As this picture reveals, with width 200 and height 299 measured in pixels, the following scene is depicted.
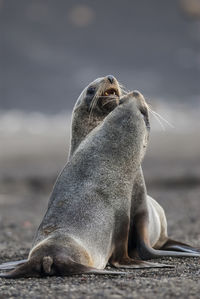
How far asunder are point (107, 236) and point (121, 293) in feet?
4.28

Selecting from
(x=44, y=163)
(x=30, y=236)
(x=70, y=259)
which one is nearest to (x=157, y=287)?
(x=70, y=259)

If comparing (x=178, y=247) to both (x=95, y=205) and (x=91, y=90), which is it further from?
(x=91, y=90)

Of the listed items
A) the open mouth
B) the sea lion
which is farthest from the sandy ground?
the open mouth

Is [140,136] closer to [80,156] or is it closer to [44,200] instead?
[80,156]

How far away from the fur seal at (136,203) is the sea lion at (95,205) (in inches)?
10.9

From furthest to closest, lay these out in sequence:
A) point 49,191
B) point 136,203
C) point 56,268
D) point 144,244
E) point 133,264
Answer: point 49,191 < point 136,203 < point 144,244 < point 133,264 < point 56,268

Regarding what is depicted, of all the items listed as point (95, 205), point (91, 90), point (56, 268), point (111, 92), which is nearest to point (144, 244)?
point (95, 205)

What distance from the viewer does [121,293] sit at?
14.0 feet

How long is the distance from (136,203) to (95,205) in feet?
2.30

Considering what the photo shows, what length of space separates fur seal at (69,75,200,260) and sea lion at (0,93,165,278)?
277mm

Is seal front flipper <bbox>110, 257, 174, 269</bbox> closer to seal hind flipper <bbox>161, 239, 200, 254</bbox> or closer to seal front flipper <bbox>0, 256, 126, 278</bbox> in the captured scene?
seal front flipper <bbox>0, 256, 126, 278</bbox>

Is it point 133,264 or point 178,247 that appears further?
point 178,247

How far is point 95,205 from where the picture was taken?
18.4ft

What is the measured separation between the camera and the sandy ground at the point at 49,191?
4453 millimetres
